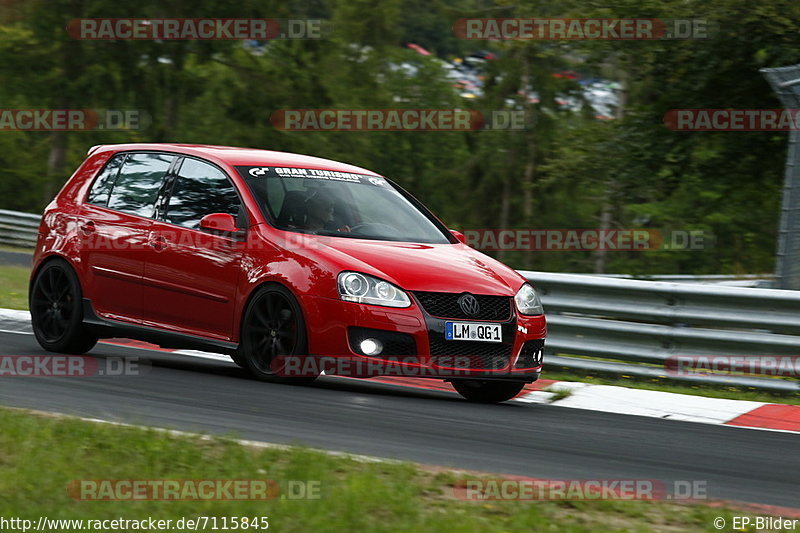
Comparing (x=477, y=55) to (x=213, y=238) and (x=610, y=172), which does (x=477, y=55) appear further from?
(x=213, y=238)

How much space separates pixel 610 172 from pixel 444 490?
20.8 metres

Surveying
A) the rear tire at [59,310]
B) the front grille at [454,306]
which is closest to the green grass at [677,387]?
the front grille at [454,306]

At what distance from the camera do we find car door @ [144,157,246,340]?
864 centimetres

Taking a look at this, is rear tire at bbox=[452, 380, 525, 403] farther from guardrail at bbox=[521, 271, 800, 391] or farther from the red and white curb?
guardrail at bbox=[521, 271, 800, 391]

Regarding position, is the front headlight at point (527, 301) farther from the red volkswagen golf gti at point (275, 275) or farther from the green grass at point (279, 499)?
the green grass at point (279, 499)

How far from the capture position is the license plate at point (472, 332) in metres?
8.05

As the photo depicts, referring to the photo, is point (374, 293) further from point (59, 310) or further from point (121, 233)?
point (59, 310)

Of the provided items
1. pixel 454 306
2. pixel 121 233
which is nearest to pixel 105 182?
pixel 121 233

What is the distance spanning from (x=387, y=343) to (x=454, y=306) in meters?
0.52

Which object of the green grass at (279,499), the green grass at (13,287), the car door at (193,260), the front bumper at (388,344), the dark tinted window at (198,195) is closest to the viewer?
the green grass at (279,499)

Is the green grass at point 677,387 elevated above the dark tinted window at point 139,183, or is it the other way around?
the dark tinted window at point 139,183

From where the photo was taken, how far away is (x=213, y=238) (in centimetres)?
877

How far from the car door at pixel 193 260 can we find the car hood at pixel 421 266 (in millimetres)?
811

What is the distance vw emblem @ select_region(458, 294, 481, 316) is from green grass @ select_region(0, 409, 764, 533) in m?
2.60
